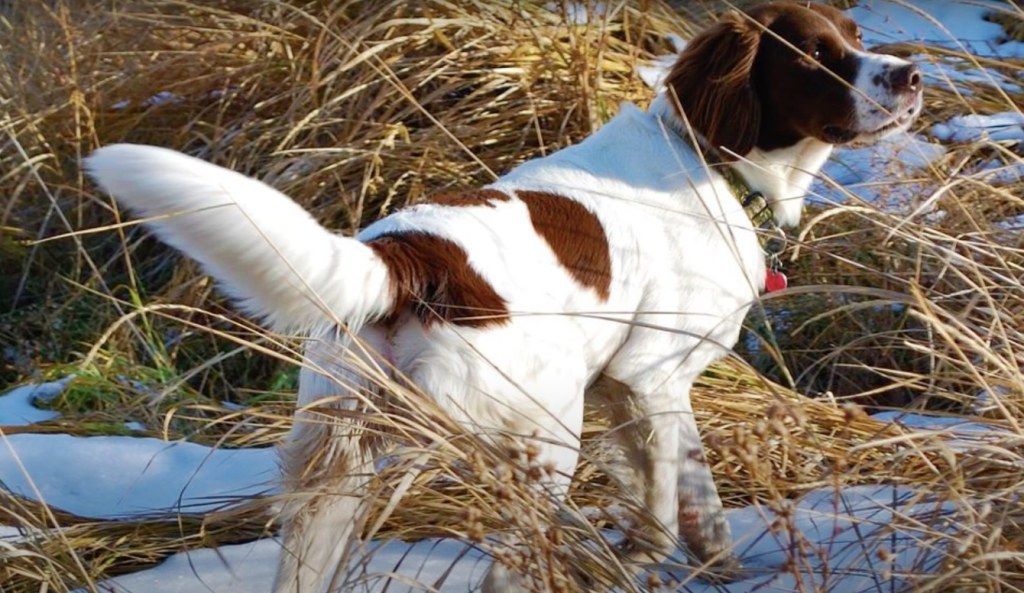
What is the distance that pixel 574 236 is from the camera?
2.56m

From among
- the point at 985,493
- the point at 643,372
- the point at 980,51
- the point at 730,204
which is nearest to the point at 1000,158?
the point at 980,51

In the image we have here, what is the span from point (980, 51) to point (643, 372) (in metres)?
3.53

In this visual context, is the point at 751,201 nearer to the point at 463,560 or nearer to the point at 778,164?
the point at 778,164

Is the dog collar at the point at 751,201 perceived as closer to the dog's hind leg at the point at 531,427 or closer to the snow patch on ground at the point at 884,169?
the dog's hind leg at the point at 531,427

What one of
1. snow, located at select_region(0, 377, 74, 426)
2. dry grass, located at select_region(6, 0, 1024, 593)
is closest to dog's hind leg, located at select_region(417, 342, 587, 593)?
dry grass, located at select_region(6, 0, 1024, 593)

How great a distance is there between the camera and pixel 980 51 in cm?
554

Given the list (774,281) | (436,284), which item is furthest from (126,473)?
(774,281)

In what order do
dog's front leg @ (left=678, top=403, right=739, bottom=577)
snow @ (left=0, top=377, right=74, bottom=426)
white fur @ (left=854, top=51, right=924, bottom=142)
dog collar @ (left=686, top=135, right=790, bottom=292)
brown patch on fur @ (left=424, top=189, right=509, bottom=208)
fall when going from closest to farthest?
brown patch on fur @ (left=424, top=189, right=509, bottom=208), dog's front leg @ (left=678, top=403, right=739, bottom=577), white fur @ (left=854, top=51, right=924, bottom=142), dog collar @ (left=686, top=135, right=790, bottom=292), snow @ (left=0, top=377, right=74, bottom=426)

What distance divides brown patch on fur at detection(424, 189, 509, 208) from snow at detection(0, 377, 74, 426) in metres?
1.83

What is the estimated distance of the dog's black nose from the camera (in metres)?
2.78

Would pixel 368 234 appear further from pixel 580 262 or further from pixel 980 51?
pixel 980 51

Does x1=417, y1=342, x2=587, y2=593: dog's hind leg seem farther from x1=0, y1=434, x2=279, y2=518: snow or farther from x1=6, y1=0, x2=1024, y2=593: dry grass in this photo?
x1=0, y1=434, x2=279, y2=518: snow

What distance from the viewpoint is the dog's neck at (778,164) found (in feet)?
9.68

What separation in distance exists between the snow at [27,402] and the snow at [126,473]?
1.30 feet
